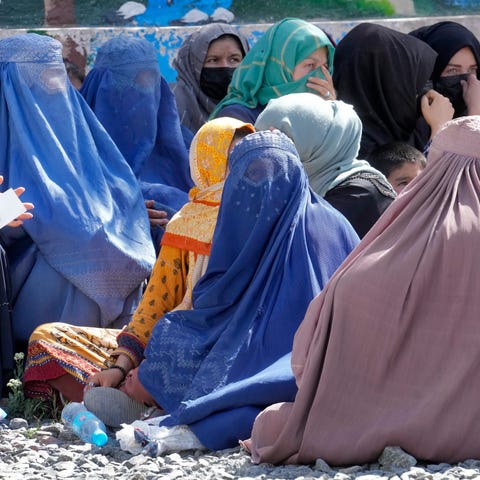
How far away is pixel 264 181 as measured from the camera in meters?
4.40

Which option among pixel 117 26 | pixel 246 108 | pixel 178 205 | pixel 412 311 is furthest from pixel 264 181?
pixel 117 26

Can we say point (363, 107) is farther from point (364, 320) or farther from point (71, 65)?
point (364, 320)

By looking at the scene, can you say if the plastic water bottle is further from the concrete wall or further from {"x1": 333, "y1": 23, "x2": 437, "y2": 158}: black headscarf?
the concrete wall

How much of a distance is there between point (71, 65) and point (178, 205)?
211 centimetres

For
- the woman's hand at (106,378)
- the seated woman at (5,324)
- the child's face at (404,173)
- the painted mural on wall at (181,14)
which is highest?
the painted mural on wall at (181,14)

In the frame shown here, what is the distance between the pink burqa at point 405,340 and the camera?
12.0 ft

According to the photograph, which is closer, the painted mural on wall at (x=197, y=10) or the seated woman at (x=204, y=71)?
the seated woman at (x=204, y=71)

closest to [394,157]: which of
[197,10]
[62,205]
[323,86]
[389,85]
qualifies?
[323,86]

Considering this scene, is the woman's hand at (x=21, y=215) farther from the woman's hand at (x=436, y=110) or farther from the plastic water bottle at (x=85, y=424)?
the woman's hand at (x=436, y=110)

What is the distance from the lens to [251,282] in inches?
175

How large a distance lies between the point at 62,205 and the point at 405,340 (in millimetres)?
2062

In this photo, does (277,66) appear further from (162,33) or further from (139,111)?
(162,33)

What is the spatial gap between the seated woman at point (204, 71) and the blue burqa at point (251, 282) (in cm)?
261

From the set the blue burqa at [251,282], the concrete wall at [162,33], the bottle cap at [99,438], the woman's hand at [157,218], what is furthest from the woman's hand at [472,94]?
the bottle cap at [99,438]
